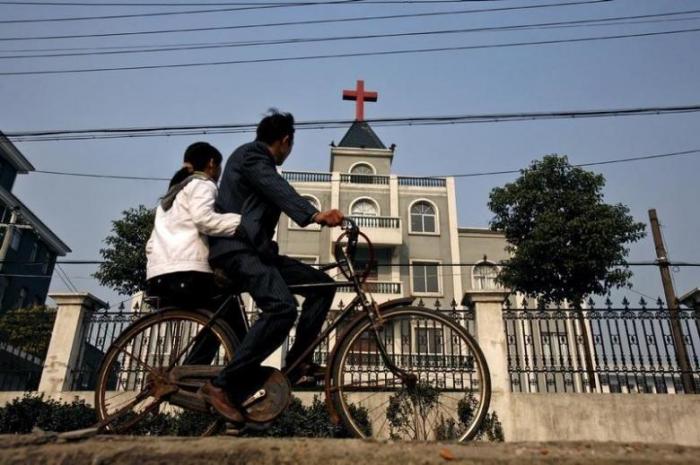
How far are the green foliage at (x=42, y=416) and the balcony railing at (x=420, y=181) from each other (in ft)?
74.5

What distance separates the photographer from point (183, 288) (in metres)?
2.63

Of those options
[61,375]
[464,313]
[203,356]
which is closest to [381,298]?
[464,313]

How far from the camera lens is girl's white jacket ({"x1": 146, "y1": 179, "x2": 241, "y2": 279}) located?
2568 millimetres

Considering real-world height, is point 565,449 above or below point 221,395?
below

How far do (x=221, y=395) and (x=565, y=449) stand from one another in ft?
5.23

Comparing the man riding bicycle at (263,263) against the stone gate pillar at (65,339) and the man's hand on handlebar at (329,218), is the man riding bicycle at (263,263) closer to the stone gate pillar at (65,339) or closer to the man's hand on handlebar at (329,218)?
the man's hand on handlebar at (329,218)

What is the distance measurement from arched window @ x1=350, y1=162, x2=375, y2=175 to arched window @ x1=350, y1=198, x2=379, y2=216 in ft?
9.72

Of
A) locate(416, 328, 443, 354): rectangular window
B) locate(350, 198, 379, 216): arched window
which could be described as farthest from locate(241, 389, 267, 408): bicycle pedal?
locate(350, 198, 379, 216): arched window

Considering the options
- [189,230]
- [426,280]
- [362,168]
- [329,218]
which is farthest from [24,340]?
[362,168]

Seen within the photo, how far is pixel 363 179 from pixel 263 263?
25.7 m

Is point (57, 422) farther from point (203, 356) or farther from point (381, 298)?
point (381, 298)

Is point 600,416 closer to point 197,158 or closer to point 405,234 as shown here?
point 197,158

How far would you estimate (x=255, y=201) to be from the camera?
2.66 meters

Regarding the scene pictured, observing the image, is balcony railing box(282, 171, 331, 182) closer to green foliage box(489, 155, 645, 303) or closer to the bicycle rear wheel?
green foliage box(489, 155, 645, 303)
